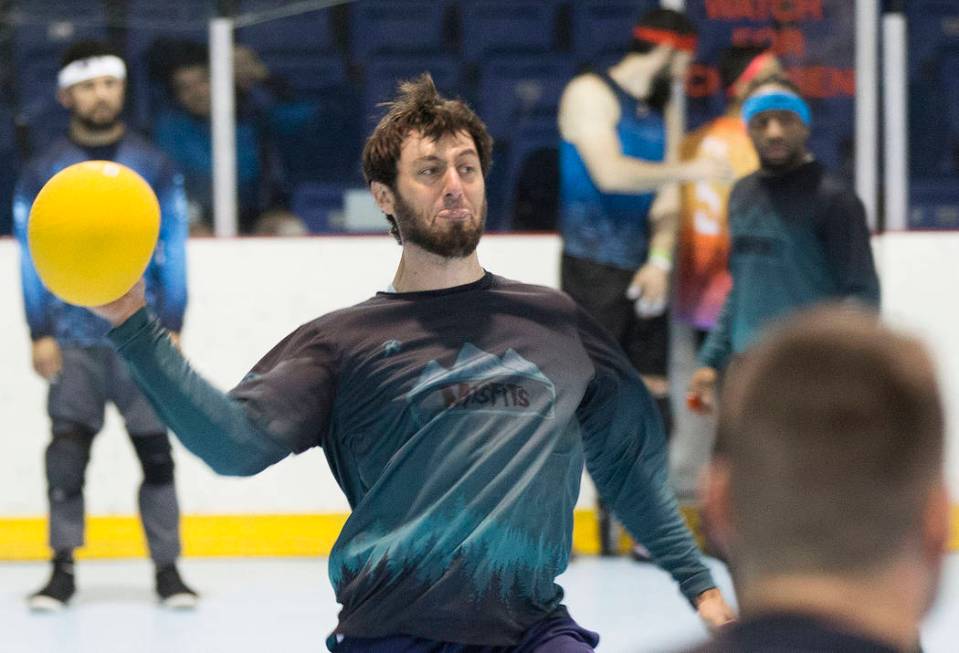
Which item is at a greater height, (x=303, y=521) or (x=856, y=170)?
(x=856, y=170)

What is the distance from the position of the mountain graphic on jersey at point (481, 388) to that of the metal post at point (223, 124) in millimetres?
4430

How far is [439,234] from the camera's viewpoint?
311 centimetres

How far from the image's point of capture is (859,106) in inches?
290

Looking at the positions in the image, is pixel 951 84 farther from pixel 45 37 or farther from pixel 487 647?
pixel 487 647

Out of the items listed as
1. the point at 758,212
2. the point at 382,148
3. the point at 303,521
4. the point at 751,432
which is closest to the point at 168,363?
the point at 382,148

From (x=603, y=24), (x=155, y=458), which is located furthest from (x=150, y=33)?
(x=155, y=458)

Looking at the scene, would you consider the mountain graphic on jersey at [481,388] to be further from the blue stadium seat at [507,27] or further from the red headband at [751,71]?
the blue stadium seat at [507,27]

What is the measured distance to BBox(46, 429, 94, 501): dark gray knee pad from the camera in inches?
243

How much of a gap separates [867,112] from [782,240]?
236cm

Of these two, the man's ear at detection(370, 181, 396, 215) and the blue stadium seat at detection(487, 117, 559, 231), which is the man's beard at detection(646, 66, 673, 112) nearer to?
the blue stadium seat at detection(487, 117, 559, 231)

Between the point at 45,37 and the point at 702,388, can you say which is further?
the point at 45,37

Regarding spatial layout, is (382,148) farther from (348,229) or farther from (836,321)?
(348,229)

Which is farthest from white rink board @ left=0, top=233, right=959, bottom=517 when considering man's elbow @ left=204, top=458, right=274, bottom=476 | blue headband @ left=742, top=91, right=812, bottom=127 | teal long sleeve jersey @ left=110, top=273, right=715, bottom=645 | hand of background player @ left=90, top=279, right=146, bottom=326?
hand of background player @ left=90, top=279, right=146, bottom=326

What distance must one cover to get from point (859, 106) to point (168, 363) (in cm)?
526
